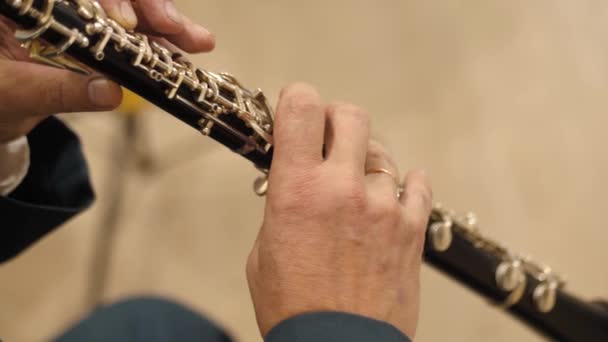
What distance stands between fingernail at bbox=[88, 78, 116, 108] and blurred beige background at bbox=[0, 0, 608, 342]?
938 millimetres

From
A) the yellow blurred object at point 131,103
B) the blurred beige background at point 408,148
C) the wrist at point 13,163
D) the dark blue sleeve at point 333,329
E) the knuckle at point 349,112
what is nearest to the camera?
the dark blue sleeve at point 333,329

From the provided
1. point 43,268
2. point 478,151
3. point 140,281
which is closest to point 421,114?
point 478,151

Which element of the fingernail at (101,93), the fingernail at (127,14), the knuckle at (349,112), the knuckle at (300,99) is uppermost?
the knuckle at (349,112)

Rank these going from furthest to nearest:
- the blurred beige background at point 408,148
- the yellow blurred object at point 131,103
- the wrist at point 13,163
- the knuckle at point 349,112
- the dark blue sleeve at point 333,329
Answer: the blurred beige background at point 408,148 < the yellow blurred object at point 131,103 < the wrist at point 13,163 < the knuckle at point 349,112 < the dark blue sleeve at point 333,329

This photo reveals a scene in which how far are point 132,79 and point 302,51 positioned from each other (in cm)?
128

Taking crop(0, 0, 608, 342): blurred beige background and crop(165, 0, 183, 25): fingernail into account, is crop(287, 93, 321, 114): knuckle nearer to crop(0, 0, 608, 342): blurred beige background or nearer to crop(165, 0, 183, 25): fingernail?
crop(165, 0, 183, 25): fingernail

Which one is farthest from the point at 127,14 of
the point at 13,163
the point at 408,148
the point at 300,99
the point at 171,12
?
the point at 408,148

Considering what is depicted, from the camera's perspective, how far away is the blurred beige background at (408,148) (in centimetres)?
137

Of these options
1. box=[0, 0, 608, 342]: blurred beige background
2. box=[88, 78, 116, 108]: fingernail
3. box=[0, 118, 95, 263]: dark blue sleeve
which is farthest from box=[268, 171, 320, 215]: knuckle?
box=[0, 0, 608, 342]: blurred beige background

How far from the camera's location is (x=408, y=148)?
61.9 inches

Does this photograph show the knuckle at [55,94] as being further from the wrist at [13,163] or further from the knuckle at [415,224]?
the knuckle at [415,224]

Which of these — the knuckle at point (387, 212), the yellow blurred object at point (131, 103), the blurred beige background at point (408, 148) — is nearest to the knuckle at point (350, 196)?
the knuckle at point (387, 212)

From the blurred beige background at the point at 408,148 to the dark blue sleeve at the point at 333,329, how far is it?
940 millimetres

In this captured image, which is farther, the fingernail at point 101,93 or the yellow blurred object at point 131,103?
the yellow blurred object at point 131,103
